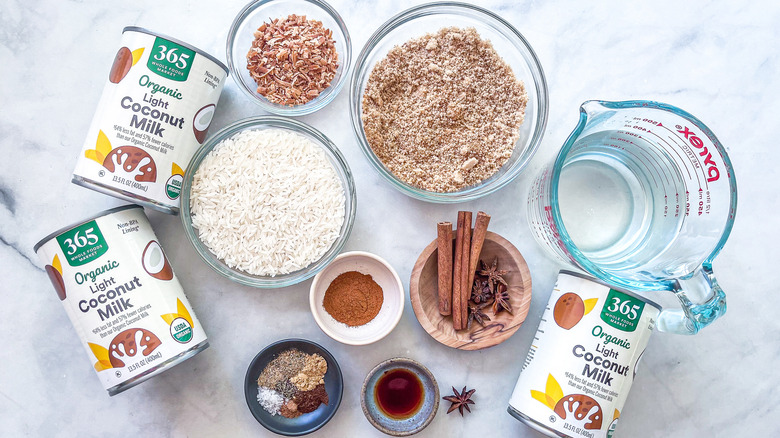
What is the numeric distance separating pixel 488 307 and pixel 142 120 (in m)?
1.16

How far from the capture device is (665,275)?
1390 mm

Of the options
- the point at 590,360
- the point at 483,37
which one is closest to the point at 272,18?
the point at 483,37

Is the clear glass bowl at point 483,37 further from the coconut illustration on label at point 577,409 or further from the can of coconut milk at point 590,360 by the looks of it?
the coconut illustration on label at point 577,409

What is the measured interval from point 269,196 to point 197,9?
0.71 metres

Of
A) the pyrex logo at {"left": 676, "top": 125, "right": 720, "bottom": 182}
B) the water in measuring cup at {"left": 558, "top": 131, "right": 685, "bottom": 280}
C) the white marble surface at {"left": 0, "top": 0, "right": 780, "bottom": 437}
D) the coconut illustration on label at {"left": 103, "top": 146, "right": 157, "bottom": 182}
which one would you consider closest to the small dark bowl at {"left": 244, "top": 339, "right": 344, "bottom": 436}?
the white marble surface at {"left": 0, "top": 0, "right": 780, "bottom": 437}

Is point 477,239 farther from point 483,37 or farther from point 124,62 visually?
point 124,62

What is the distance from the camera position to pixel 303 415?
5.51ft

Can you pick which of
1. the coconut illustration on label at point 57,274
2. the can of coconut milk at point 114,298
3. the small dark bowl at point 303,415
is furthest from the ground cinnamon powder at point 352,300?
the coconut illustration on label at point 57,274

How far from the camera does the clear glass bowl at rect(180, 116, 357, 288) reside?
159cm

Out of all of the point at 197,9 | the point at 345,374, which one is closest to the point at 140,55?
the point at 197,9

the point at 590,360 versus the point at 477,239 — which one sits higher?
the point at 477,239

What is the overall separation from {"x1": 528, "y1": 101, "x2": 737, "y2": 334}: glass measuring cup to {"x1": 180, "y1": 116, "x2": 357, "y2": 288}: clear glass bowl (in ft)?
1.91

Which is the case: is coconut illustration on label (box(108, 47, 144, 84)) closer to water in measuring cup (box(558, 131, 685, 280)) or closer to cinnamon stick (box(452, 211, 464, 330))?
cinnamon stick (box(452, 211, 464, 330))

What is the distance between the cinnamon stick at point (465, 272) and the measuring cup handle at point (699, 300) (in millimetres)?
582
